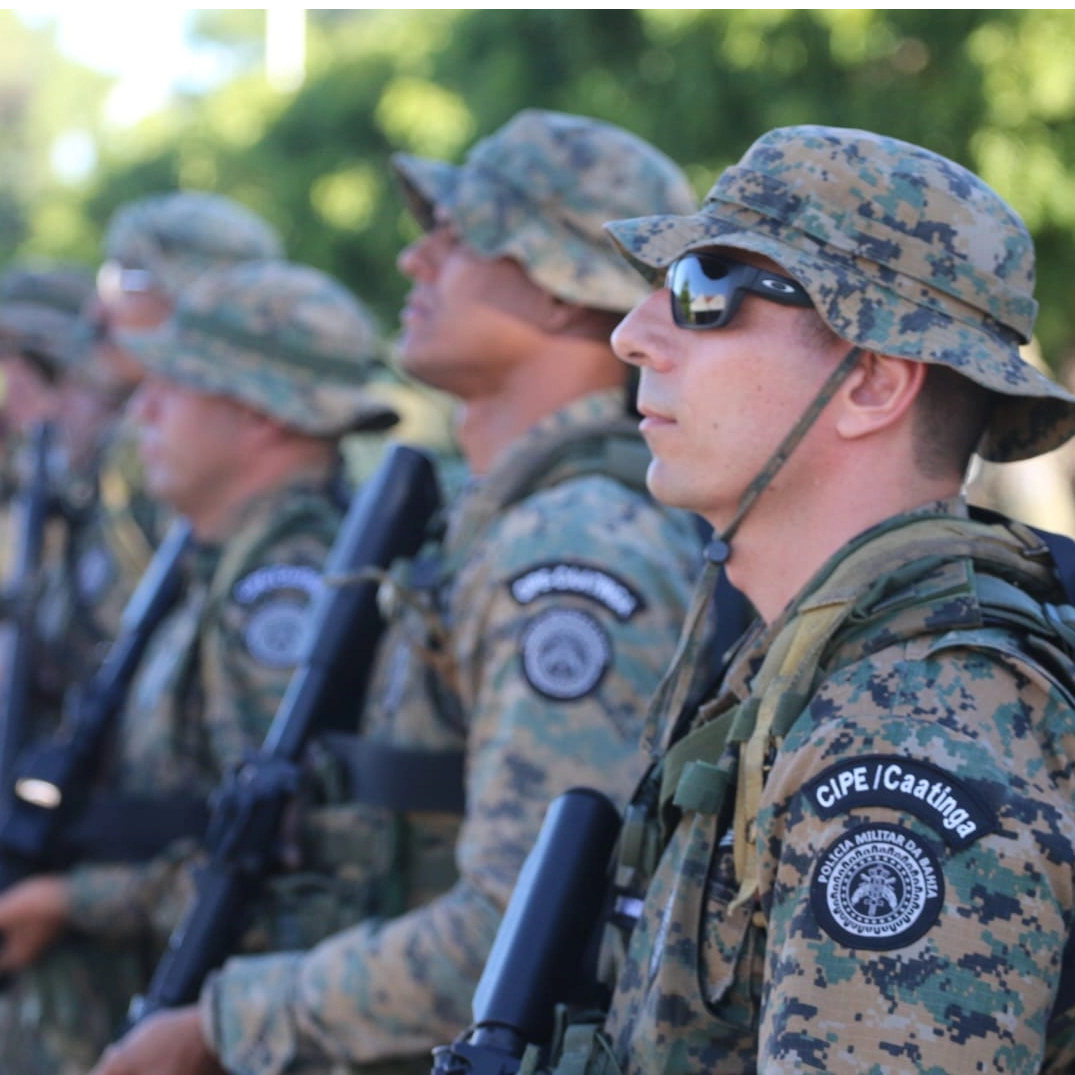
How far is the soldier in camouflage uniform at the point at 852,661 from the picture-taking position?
191 cm

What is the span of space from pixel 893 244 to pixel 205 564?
293 centimetres

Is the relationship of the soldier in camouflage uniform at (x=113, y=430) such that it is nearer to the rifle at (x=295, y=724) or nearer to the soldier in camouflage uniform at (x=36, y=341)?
the soldier in camouflage uniform at (x=36, y=341)

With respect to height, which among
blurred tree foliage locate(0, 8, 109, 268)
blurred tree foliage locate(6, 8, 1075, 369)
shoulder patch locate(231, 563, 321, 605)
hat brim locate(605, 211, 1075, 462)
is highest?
Result: blurred tree foliage locate(0, 8, 109, 268)

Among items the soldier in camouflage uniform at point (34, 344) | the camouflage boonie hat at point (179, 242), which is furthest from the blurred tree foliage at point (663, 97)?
the soldier in camouflage uniform at point (34, 344)

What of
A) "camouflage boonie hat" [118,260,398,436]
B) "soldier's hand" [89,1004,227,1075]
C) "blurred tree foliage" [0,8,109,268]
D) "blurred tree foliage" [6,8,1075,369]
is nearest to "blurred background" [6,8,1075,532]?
"blurred tree foliage" [6,8,1075,369]

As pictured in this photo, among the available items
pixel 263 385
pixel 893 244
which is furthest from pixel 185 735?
pixel 893 244

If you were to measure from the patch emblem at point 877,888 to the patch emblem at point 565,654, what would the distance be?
48.8 inches

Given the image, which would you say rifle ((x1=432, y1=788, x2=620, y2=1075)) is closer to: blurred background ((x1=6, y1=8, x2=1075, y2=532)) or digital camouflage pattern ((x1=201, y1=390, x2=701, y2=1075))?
digital camouflage pattern ((x1=201, y1=390, x2=701, y2=1075))

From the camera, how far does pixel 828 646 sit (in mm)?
2170

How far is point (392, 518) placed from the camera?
3.98m

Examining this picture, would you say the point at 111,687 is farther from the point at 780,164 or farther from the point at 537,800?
the point at 780,164

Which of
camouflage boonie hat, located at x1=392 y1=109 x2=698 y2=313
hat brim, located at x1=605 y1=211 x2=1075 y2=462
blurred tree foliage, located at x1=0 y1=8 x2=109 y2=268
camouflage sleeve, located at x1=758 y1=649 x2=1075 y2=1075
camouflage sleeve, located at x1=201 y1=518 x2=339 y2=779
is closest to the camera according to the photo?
camouflage sleeve, located at x1=758 y1=649 x2=1075 y2=1075

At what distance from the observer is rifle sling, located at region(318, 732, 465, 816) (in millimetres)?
3623

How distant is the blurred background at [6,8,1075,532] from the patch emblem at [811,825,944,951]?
4557 mm
